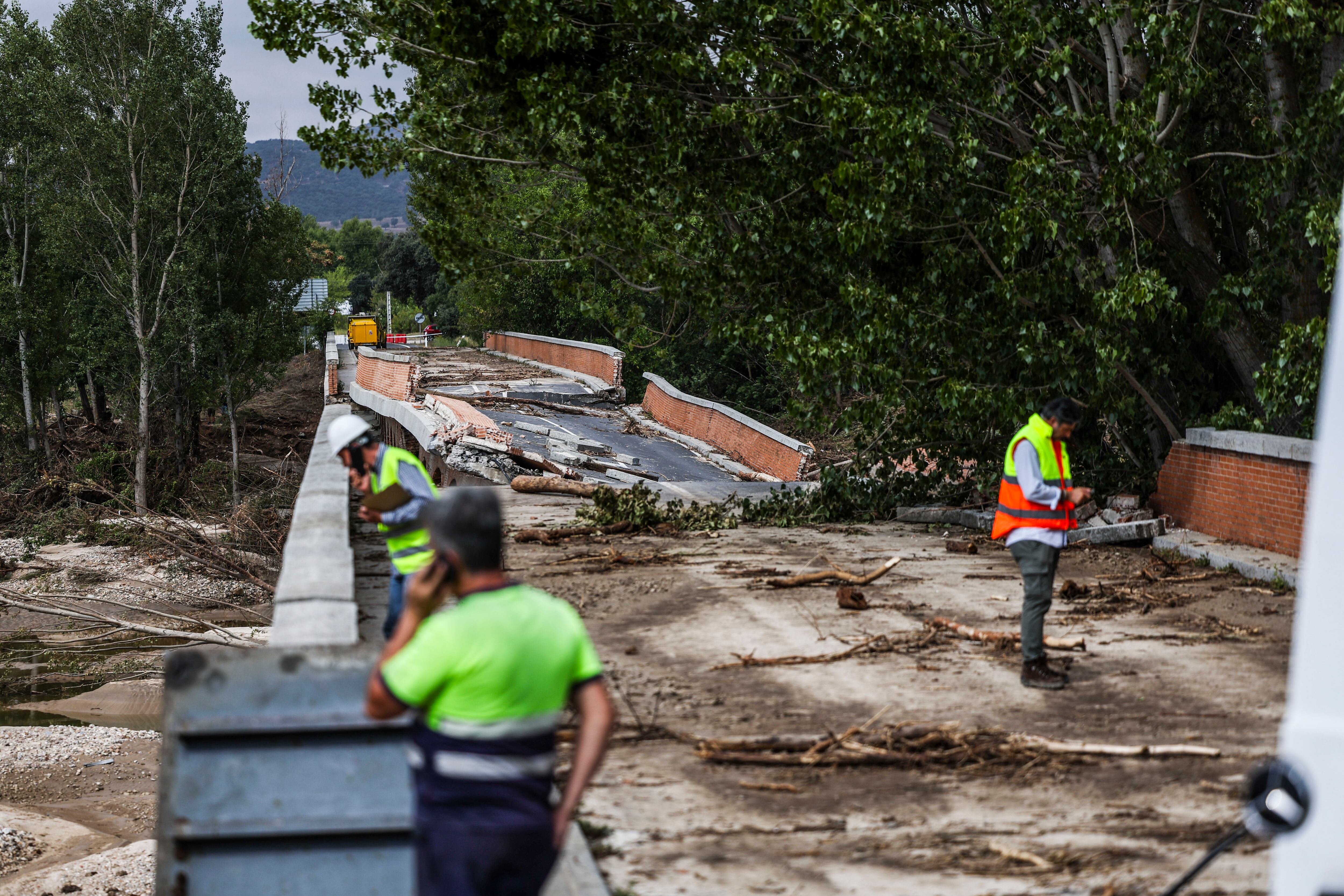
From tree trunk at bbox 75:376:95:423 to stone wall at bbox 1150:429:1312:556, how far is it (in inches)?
2041

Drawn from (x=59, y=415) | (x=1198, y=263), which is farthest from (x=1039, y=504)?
(x=59, y=415)

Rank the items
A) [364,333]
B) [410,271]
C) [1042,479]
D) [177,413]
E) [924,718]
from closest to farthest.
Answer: [924,718]
[1042,479]
[177,413]
[364,333]
[410,271]

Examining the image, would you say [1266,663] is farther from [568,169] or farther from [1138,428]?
[568,169]

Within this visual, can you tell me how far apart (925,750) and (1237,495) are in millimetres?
7157

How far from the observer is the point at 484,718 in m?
3.31

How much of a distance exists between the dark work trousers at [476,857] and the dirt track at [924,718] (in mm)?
2203

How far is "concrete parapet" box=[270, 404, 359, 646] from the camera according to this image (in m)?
5.99

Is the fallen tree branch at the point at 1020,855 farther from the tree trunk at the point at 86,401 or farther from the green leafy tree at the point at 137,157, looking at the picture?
the tree trunk at the point at 86,401

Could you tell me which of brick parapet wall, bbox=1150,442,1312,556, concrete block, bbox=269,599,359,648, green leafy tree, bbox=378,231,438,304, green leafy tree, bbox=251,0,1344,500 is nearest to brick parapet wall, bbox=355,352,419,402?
green leafy tree, bbox=251,0,1344,500

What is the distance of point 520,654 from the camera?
132 inches

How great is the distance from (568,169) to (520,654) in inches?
624

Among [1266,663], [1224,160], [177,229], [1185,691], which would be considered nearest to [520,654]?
[1185,691]

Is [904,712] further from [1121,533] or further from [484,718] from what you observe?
[1121,533]

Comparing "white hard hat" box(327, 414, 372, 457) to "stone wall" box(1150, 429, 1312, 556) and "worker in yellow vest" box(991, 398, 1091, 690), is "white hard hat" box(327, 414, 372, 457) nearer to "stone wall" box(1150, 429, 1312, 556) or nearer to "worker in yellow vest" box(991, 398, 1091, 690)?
"worker in yellow vest" box(991, 398, 1091, 690)
